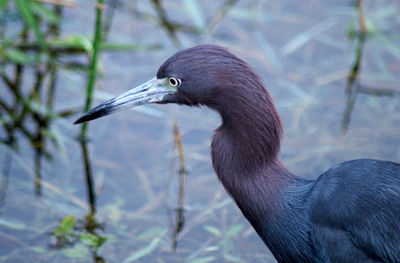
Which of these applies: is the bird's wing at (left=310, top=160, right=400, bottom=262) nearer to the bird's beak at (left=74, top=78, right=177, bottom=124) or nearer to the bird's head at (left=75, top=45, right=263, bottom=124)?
the bird's head at (left=75, top=45, right=263, bottom=124)

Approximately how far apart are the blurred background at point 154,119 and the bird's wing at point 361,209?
0.97m

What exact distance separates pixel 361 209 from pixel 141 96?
47.7 inches

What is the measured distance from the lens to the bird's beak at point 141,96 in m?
3.38

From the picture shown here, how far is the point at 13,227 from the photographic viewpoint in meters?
4.16

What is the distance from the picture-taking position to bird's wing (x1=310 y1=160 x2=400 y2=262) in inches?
122

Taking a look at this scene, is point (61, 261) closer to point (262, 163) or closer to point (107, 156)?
point (107, 156)

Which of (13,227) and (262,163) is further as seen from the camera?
(13,227)

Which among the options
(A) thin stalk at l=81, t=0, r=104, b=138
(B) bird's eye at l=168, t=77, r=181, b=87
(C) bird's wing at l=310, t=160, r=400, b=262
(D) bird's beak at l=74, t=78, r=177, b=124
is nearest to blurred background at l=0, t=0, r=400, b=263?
(A) thin stalk at l=81, t=0, r=104, b=138

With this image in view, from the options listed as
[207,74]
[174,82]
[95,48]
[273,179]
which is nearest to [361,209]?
[273,179]

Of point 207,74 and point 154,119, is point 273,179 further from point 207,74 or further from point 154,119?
point 154,119

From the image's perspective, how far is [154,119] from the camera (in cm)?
502

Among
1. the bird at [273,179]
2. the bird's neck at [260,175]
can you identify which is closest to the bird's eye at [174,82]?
the bird at [273,179]

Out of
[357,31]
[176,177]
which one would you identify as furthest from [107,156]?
[357,31]

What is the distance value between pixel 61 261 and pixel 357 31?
3.19m
